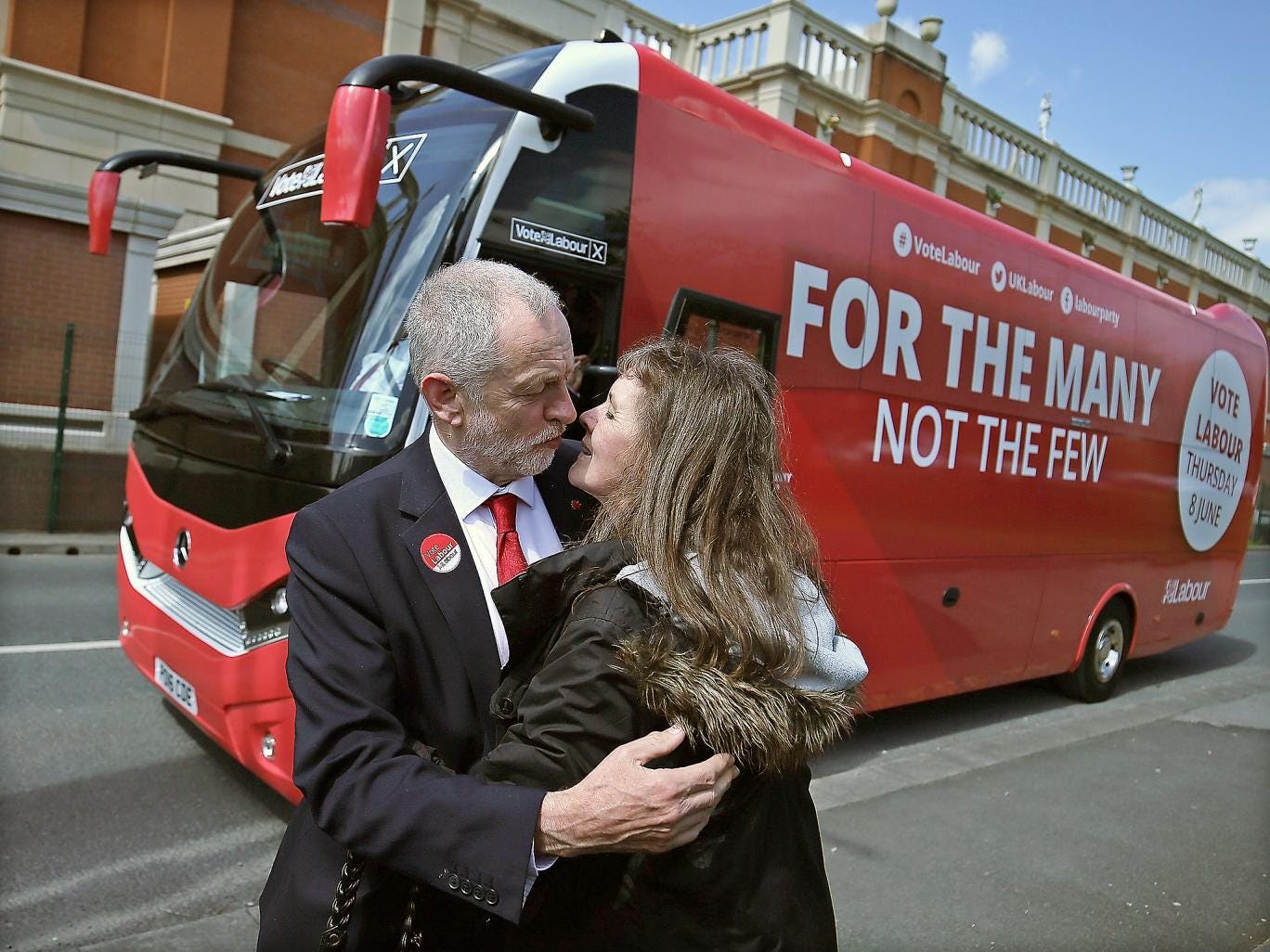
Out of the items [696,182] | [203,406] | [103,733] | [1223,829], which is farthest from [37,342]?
[1223,829]

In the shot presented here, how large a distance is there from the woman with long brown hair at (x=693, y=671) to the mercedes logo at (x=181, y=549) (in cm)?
284

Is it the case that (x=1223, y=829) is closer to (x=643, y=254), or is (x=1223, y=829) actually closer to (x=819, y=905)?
(x=643, y=254)

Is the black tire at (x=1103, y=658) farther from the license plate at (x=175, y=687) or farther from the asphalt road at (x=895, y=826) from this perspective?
the license plate at (x=175, y=687)

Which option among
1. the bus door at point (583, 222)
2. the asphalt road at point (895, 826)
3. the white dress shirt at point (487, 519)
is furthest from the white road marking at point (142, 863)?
the white dress shirt at point (487, 519)

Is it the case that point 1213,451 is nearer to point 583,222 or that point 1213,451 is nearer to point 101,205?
point 583,222

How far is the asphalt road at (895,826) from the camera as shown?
3.70m

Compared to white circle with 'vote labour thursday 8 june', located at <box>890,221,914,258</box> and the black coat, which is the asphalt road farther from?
white circle with 'vote labour thursday 8 june', located at <box>890,221,914,258</box>

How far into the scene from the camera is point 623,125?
4324mm

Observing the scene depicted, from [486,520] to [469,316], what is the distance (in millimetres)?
388

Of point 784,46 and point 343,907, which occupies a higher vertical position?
point 784,46

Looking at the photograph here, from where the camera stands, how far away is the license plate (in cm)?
407

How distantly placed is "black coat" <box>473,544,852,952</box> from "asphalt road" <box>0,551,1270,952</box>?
86.8 inches


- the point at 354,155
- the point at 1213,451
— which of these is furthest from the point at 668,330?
the point at 1213,451

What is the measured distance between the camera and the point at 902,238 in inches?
225
